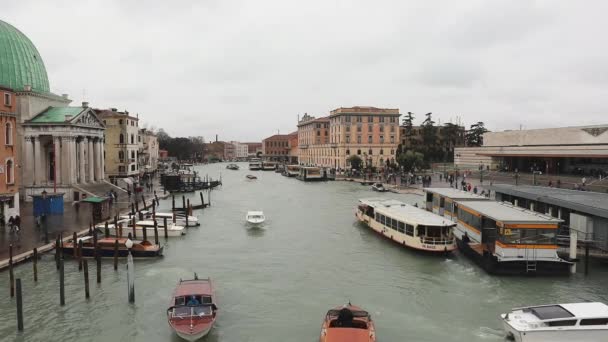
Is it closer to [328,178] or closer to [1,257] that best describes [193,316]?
[1,257]

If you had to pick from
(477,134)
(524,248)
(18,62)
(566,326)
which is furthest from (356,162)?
(566,326)

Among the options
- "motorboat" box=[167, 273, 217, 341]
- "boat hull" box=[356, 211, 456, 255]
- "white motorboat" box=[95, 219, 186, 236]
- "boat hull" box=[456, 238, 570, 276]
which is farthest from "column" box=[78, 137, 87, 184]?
"boat hull" box=[456, 238, 570, 276]

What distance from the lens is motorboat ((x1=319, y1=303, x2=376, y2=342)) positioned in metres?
13.9

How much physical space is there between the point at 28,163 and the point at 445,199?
37.7 metres

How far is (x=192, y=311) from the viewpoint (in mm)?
15867

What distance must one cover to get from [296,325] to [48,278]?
41.0 feet

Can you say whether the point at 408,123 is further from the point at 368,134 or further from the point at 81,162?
the point at 81,162

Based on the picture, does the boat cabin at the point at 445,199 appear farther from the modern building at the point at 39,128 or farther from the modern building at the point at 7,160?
the modern building at the point at 39,128

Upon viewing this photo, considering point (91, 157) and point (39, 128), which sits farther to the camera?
point (91, 157)

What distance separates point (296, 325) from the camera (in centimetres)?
1664

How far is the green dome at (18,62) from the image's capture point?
43.5 m

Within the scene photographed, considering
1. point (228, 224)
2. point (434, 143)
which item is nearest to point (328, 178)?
point (434, 143)

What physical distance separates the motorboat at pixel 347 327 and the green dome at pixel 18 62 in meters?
41.8

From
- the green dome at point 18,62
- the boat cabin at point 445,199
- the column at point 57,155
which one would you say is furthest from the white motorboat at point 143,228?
the green dome at point 18,62
